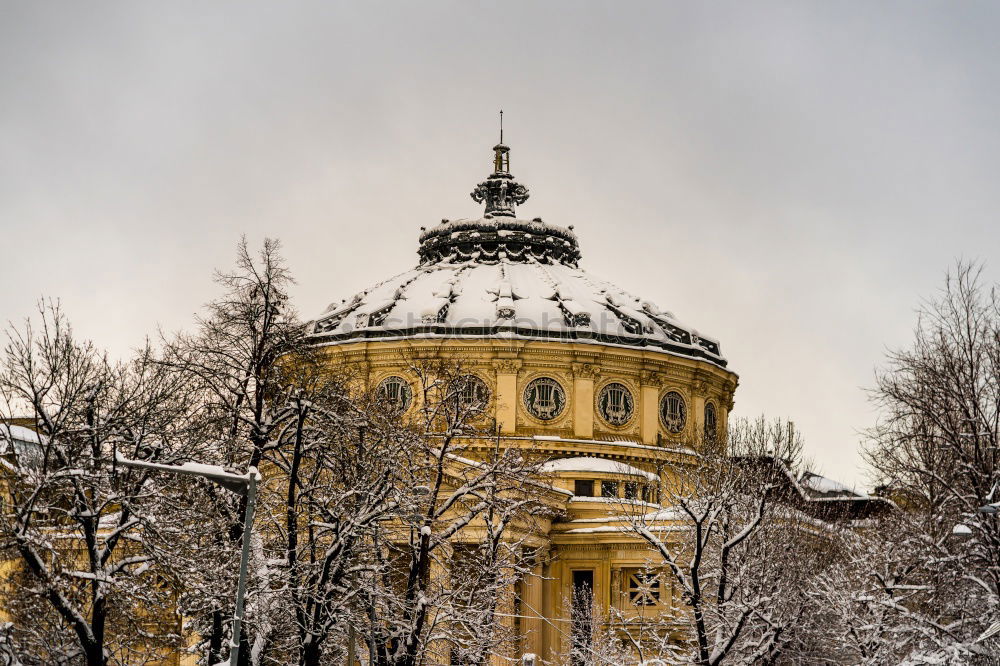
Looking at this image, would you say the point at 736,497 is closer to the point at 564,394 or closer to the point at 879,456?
the point at 879,456

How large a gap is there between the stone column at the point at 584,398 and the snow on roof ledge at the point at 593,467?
1.82 m

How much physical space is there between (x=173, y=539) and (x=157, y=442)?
296 cm

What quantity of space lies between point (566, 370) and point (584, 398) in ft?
5.44

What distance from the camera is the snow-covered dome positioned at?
6762 cm

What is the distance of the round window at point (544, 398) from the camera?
66.0 meters

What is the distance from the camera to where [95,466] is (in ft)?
96.6

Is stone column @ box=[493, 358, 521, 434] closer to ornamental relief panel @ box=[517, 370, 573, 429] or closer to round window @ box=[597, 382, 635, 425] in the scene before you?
ornamental relief panel @ box=[517, 370, 573, 429]

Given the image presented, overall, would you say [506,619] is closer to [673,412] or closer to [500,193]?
[673,412]

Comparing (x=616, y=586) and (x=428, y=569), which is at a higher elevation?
(x=616, y=586)

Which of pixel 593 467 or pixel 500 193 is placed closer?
pixel 593 467

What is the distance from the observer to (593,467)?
63250 millimetres

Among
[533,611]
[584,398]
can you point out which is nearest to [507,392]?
[584,398]

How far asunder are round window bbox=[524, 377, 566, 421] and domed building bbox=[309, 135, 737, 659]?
0.05 m

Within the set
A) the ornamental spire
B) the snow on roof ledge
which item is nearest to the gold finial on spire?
the ornamental spire
